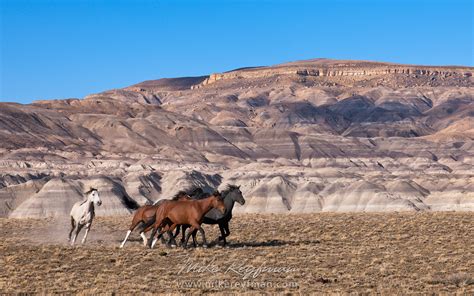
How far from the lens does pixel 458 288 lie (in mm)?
20062

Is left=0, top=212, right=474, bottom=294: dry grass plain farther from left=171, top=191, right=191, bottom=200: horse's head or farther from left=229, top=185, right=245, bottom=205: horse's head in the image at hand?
left=171, top=191, right=191, bottom=200: horse's head

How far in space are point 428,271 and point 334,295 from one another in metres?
4.94

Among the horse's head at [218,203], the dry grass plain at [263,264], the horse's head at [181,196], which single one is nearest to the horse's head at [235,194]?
the dry grass plain at [263,264]

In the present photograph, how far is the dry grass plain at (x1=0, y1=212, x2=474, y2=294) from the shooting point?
2052 cm

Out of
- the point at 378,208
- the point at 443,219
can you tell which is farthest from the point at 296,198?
the point at 443,219

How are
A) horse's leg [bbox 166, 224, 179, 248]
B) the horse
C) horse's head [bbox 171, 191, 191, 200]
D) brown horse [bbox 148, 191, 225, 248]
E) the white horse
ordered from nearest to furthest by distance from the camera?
1. brown horse [bbox 148, 191, 225, 248]
2. horse's leg [bbox 166, 224, 179, 248]
3. the horse
4. the white horse
5. horse's head [bbox 171, 191, 191, 200]

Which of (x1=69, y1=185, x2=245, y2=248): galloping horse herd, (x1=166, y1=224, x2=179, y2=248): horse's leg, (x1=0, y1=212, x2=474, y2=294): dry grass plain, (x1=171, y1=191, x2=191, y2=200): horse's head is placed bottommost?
(x1=0, y1=212, x2=474, y2=294): dry grass plain

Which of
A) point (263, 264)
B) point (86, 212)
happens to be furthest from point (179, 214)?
point (263, 264)

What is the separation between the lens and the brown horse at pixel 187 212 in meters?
27.8

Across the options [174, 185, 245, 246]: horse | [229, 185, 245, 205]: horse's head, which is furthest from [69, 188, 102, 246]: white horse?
[229, 185, 245, 205]: horse's head

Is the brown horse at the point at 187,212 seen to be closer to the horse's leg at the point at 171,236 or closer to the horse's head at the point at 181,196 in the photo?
the horse's leg at the point at 171,236

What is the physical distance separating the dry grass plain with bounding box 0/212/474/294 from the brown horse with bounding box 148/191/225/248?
759mm

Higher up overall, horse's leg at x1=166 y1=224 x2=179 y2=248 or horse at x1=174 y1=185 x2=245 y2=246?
horse at x1=174 y1=185 x2=245 y2=246

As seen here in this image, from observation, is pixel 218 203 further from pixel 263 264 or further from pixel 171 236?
pixel 263 264
